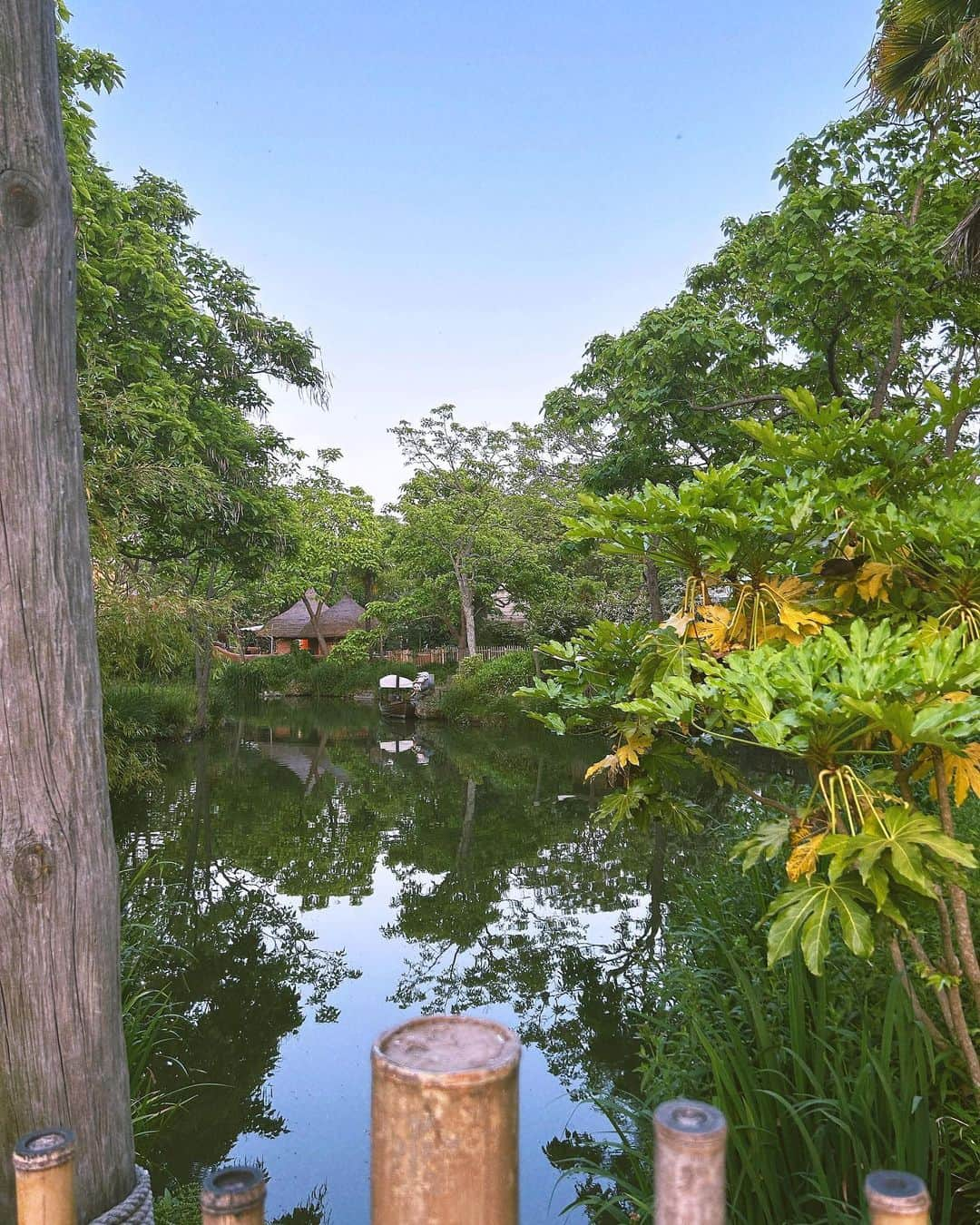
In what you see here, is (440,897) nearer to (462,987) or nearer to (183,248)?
(462,987)

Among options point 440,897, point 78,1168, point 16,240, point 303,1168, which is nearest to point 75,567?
point 16,240

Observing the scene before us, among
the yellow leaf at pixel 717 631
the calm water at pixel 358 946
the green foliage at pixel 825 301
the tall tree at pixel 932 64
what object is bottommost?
the calm water at pixel 358 946

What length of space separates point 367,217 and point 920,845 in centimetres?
1330

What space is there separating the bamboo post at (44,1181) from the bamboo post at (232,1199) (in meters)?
0.25

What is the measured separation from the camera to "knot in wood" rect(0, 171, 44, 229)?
160 cm

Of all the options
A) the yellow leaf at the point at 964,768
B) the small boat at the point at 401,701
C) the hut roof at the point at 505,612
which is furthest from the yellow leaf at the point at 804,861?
the hut roof at the point at 505,612

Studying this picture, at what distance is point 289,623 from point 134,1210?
32840 mm

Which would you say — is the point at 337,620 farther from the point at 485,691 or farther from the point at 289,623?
the point at 485,691

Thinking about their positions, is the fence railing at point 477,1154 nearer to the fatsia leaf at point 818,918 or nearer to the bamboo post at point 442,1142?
the bamboo post at point 442,1142

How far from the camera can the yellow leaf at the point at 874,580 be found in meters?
1.93

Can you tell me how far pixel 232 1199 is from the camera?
718 millimetres

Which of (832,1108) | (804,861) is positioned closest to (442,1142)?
(804,861)

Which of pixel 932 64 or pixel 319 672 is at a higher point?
pixel 932 64

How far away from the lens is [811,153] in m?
6.78
